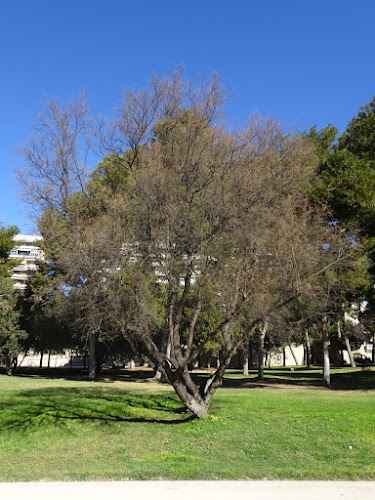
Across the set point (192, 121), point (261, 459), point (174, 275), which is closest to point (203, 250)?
point (174, 275)

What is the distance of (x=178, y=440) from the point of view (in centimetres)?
968

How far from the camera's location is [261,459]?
26.5 ft

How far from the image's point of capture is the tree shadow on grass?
38.5 feet

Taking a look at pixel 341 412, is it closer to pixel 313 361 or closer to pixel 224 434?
pixel 224 434

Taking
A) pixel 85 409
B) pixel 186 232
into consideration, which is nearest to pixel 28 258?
pixel 85 409

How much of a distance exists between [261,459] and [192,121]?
28.3 feet

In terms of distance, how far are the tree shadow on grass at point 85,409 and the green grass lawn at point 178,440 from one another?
28 mm

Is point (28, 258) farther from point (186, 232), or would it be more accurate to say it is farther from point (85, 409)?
point (186, 232)
